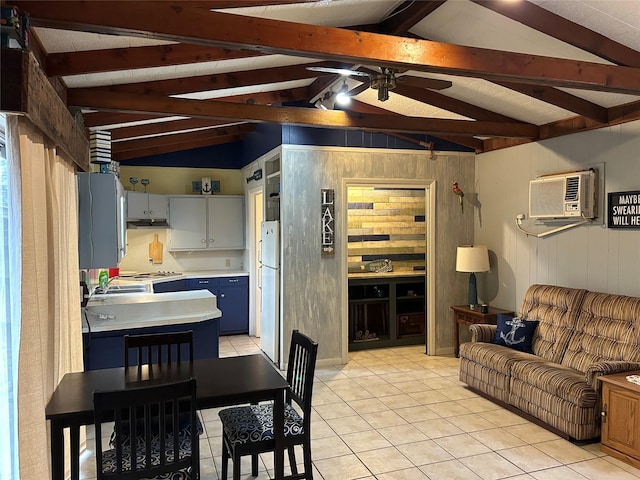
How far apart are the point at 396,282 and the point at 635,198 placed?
3032 millimetres

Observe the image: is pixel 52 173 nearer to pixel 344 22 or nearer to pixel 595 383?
pixel 344 22

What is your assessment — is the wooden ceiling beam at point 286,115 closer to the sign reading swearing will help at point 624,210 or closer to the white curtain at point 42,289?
the white curtain at point 42,289

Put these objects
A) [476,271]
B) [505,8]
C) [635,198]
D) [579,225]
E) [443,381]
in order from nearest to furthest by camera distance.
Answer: [505,8] → [635,198] → [579,225] → [443,381] → [476,271]

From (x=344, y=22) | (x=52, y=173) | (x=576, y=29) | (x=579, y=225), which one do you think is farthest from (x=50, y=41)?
(x=579, y=225)

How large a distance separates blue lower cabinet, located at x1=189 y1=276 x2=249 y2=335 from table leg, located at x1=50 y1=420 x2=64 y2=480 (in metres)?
4.75

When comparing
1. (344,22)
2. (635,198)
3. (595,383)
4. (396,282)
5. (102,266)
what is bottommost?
(595,383)

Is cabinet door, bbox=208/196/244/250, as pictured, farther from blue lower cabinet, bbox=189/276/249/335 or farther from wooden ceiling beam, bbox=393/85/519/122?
wooden ceiling beam, bbox=393/85/519/122

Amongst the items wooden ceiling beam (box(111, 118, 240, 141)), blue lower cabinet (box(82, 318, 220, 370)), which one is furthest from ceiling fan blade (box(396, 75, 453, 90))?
wooden ceiling beam (box(111, 118, 240, 141))

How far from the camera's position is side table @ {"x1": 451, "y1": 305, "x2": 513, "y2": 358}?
5438 mm

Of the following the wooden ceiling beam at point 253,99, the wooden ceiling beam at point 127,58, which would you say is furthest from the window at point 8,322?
the wooden ceiling beam at point 253,99

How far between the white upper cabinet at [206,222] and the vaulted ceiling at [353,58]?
73.2 inches

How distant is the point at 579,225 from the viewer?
15.4 feet

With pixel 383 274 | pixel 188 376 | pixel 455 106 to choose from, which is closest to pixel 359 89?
pixel 455 106

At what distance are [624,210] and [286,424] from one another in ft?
11.1
